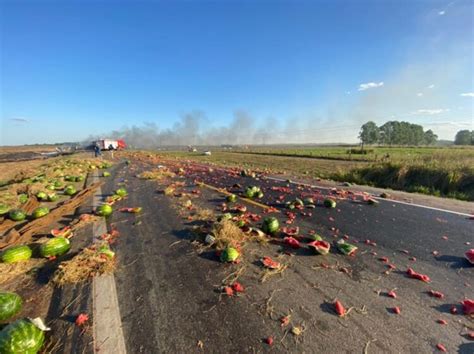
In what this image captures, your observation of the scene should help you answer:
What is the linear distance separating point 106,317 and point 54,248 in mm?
2490

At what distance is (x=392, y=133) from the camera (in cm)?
14512

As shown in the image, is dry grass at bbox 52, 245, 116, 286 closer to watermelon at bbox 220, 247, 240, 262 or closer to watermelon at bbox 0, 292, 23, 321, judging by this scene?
watermelon at bbox 0, 292, 23, 321

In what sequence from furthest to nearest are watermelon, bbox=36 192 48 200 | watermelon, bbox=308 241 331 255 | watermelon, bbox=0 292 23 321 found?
watermelon, bbox=36 192 48 200
watermelon, bbox=308 241 331 255
watermelon, bbox=0 292 23 321

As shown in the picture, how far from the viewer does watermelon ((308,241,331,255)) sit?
168 inches

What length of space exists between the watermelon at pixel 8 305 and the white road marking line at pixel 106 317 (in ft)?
2.84

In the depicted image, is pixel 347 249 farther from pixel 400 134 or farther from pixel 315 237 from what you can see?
pixel 400 134

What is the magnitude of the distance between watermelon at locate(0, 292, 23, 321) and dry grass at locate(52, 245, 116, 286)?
1.80 feet

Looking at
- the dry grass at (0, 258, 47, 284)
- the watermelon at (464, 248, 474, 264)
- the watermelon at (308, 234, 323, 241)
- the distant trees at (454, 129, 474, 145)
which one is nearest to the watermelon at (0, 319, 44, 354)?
the dry grass at (0, 258, 47, 284)

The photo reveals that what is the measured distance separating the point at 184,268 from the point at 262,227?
6.85 feet

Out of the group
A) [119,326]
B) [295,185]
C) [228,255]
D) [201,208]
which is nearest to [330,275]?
[228,255]

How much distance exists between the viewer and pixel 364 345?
7.95ft

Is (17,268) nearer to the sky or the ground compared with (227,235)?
nearer to the ground

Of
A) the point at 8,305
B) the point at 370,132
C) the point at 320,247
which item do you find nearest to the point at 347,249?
the point at 320,247

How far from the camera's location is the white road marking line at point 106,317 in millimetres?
2498
